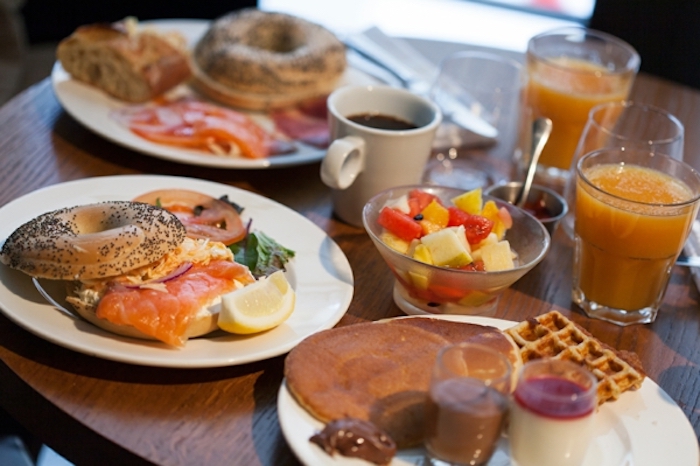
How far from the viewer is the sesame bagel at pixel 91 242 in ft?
4.76

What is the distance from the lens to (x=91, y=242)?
147 cm

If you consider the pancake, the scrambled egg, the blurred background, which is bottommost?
the blurred background

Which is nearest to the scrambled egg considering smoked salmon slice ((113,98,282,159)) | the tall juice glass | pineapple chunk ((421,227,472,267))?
pineapple chunk ((421,227,472,267))

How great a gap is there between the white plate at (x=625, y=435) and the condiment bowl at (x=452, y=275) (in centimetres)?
34

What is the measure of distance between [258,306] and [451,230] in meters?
0.44

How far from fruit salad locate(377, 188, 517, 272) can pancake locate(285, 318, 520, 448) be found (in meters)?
0.16

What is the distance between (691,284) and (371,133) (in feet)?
2.97

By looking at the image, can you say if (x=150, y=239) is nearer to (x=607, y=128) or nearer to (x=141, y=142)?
(x=141, y=142)

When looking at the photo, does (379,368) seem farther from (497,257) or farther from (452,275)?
(497,257)

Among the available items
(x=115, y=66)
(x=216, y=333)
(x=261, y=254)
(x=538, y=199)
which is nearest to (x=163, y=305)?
(x=216, y=333)

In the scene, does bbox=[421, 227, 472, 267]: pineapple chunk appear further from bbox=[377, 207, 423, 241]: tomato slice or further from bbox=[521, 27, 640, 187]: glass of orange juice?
bbox=[521, 27, 640, 187]: glass of orange juice

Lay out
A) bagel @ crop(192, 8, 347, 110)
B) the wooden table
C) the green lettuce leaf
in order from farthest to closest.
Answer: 1. bagel @ crop(192, 8, 347, 110)
2. the green lettuce leaf
3. the wooden table

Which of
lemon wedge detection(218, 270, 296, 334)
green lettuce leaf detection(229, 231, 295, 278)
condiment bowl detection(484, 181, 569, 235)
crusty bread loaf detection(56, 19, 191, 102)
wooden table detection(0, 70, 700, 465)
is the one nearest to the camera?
wooden table detection(0, 70, 700, 465)

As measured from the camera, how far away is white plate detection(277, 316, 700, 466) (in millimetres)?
1232
